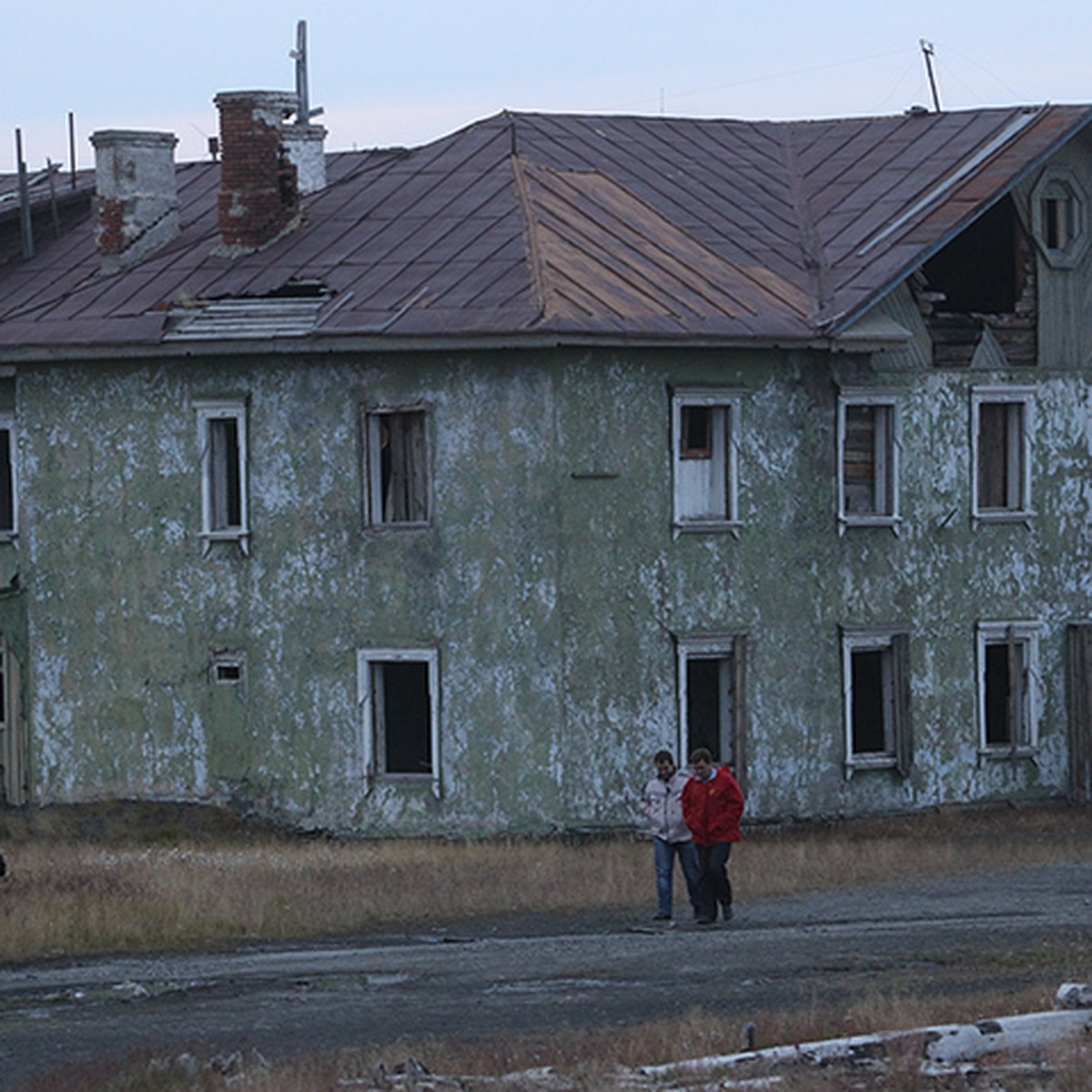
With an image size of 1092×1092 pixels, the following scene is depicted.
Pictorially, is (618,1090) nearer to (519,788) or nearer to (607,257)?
(519,788)

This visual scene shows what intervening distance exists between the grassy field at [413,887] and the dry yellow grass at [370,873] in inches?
1.1

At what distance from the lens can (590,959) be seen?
1827 cm

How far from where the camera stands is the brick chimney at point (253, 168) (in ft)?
97.7

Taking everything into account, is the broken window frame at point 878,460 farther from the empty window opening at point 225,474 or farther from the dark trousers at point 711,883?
the dark trousers at point 711,883

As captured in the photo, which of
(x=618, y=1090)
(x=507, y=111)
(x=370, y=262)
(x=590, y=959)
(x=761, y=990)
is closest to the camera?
(x=618, y=1090)

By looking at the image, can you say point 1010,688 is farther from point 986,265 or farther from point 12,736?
point 12,736

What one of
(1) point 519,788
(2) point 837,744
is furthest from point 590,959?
(2) point 837,744

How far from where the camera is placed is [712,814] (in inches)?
790

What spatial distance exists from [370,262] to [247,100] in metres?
2.56

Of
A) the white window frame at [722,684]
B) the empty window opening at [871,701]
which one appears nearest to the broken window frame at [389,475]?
the white window frame at [722,684]

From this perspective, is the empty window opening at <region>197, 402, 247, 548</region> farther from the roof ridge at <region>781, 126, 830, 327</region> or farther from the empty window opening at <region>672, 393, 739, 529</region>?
the roof ridge at <region>781, 126, 830, 327</region>

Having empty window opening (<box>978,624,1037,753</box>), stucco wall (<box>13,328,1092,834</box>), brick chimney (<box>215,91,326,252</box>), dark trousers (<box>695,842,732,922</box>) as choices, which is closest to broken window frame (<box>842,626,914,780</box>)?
stucco wall (<box>13,328,1092,834</box>)

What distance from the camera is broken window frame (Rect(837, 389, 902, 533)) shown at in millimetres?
28875

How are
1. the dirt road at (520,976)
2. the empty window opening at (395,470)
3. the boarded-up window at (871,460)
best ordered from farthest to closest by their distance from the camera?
the boarded-up window at (871,460) → the empty window opening at (395,470) → the dirt road at (520,976)
